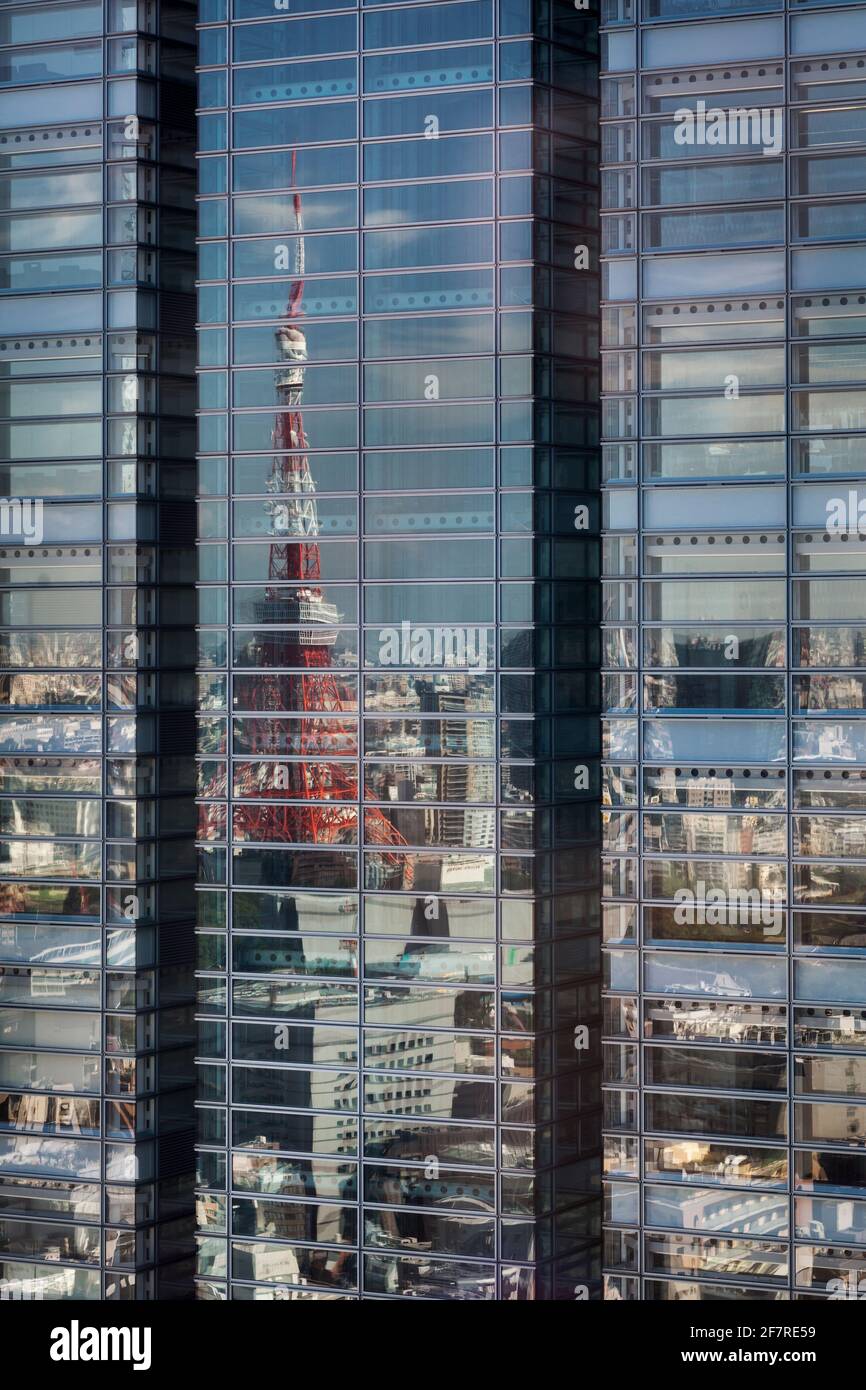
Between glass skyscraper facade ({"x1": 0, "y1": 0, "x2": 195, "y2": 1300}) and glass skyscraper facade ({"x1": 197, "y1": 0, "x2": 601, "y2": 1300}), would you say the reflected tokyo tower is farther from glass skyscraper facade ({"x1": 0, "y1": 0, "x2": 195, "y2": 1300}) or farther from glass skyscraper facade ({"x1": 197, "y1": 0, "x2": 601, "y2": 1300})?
glass skyscraper facade ({"x1": 0, "y1": 0, "x2": 195, "y2": 1300})

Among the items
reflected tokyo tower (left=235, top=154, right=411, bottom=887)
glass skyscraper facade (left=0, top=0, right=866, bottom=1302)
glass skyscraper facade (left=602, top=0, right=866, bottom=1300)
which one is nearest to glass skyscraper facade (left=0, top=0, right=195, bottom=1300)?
glass skyscraper facade (left=0, top=0, right=866, bottom=1302)

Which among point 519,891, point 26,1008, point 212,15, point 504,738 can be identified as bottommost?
point 26,1008

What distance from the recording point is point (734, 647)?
176ft

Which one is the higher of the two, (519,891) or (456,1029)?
(519,891)

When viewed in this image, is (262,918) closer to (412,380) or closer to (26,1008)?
(26,1008)

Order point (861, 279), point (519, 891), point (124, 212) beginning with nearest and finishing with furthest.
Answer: point (861, 279) < point (519, 891) < point (124, 212)

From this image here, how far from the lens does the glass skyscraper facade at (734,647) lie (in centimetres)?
5278

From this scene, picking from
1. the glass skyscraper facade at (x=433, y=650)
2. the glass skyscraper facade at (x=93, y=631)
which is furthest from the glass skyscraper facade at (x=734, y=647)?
the glass skyscraper facade at (x=93, y=631)

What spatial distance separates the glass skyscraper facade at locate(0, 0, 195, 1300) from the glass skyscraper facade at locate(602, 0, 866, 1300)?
45.1 ft

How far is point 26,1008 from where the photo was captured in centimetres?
6128

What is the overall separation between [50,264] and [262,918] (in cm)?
1984

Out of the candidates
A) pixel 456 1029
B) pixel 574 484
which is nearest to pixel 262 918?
pixel 456 1029

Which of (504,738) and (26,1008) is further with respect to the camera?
(26,1008)

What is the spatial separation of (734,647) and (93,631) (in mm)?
18785
